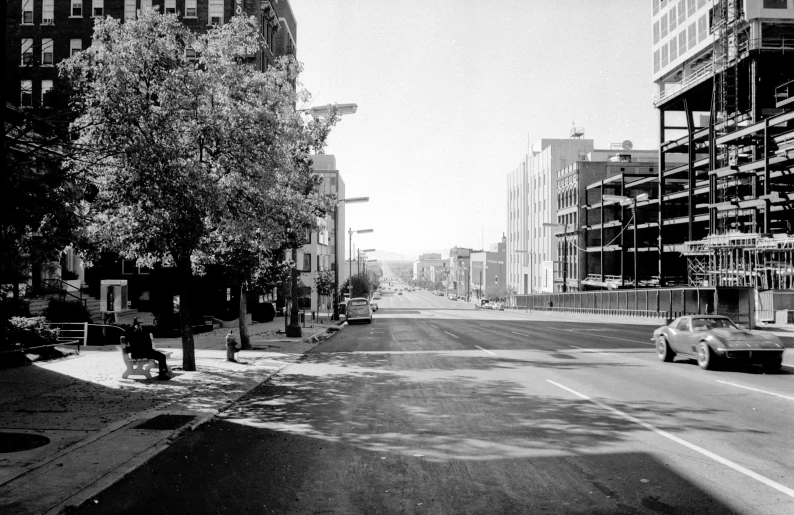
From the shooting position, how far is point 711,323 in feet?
54.4

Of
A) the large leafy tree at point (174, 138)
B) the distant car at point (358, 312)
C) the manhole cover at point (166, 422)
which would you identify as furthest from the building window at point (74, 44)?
the manhole cover at point (166, 422)

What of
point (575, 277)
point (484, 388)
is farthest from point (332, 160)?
point (484, 388)

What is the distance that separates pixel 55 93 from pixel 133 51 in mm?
6209

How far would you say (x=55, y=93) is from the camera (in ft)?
27.4

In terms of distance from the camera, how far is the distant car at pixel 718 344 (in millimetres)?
14680

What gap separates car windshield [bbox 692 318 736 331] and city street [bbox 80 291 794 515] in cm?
187

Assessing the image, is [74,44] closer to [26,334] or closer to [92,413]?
[26,334]

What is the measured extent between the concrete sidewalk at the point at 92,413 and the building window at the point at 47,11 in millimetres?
36599

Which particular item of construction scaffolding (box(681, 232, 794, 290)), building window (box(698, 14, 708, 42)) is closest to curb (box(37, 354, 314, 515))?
construction scaffolding (box(681, 232, 794, 290))

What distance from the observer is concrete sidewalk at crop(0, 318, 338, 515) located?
6.65 meters

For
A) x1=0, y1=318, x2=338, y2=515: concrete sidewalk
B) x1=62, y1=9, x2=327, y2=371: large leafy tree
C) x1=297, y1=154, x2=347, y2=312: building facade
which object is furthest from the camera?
x1=297, y1=154, x2=347, y2=312: building facade

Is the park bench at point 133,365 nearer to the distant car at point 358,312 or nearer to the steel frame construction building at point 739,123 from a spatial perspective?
the distant car at point 358,312

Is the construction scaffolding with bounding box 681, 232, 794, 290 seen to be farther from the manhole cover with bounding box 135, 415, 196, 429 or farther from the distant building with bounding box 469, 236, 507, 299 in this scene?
the distant building with bounding box 469, 236, 507, 299

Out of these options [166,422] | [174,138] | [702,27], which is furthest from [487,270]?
[166,422]
